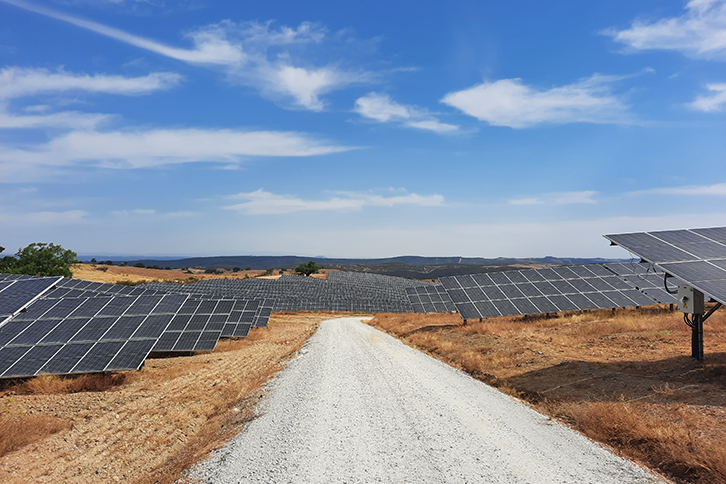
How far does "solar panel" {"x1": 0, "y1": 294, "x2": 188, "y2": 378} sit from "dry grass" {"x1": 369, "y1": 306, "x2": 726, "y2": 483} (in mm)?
13833

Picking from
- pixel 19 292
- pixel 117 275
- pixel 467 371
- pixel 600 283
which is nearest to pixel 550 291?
pixel 600 283

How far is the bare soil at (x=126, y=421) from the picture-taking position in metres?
8.37

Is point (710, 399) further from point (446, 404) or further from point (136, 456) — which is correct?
point (136, 456)

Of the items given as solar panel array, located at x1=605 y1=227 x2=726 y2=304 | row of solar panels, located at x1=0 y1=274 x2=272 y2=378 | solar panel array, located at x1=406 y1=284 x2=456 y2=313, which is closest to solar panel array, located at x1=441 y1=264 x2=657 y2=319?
solar panel array, located at x1=406 y1=284 x2=456 y2=313

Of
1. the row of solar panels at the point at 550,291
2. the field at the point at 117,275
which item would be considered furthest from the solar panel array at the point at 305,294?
the row of solar panels at the point at 550,291

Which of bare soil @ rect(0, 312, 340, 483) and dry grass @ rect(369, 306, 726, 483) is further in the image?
bare soil @ rect(0, 312, 340, 483)

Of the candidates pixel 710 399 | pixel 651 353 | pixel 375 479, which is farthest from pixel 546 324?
pixel 375 479

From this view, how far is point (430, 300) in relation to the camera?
144 feet

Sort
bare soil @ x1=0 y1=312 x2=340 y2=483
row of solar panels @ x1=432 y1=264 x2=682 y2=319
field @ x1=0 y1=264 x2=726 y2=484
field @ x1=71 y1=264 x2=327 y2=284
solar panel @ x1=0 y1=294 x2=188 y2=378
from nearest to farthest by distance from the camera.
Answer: field @ x1=0 y1=264 x2=726 y2=484, bare soil @ x1=0 y1=312 x2=340 y2=483, solar panel @ x1=0 y1=294 x2=188 y2=378, row of solar panels @ x1=432 y1=264 x2=682 y2=319, field @ x1=71 y1=264 x2=327 y2=284

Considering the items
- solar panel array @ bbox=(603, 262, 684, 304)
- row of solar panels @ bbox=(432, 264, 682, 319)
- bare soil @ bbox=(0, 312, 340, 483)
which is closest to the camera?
bare soil @ bbox=(0, 312, 340, 483)

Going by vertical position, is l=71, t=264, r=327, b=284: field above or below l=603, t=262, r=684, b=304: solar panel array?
below

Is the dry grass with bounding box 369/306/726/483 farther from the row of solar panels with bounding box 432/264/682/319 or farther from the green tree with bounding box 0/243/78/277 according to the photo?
the green tree with bounding box 0/243/78/277

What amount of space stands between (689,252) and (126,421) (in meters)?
19.1

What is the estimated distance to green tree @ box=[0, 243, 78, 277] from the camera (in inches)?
2144
